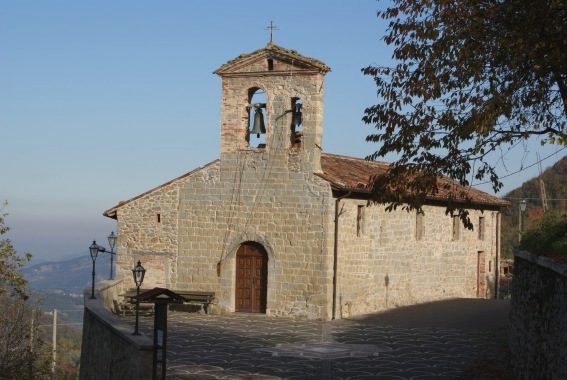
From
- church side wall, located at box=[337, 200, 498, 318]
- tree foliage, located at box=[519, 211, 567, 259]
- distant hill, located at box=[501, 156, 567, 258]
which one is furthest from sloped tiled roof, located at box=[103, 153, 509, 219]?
distant hill, located at box=[501, 156, 567, 258]

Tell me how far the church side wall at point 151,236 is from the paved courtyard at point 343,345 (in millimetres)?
1526

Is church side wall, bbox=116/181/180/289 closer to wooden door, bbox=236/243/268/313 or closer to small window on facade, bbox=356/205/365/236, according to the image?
wooden door, bbox=236/243/268/313

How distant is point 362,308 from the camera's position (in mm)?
23594

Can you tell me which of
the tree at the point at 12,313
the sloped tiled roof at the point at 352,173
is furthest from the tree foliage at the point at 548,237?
the tree at the point at 12,313

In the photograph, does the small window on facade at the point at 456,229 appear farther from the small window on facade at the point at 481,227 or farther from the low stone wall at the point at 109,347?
the low stone wall at the point at 109,347

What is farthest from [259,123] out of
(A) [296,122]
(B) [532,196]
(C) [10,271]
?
(B) [532,196]

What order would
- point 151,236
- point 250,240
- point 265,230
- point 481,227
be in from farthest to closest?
point 481,227
point 151,236
point 250,240
point 265,230

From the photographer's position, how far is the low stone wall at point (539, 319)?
368 inches

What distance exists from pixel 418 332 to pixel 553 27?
10.5 meters

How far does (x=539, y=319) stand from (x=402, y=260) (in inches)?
569

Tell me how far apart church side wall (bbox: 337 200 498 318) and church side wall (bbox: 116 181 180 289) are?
497 cm

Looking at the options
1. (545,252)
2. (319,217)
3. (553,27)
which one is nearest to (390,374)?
(545,252)

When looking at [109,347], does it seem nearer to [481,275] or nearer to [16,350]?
[16,350]

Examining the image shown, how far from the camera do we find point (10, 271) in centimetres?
2666
